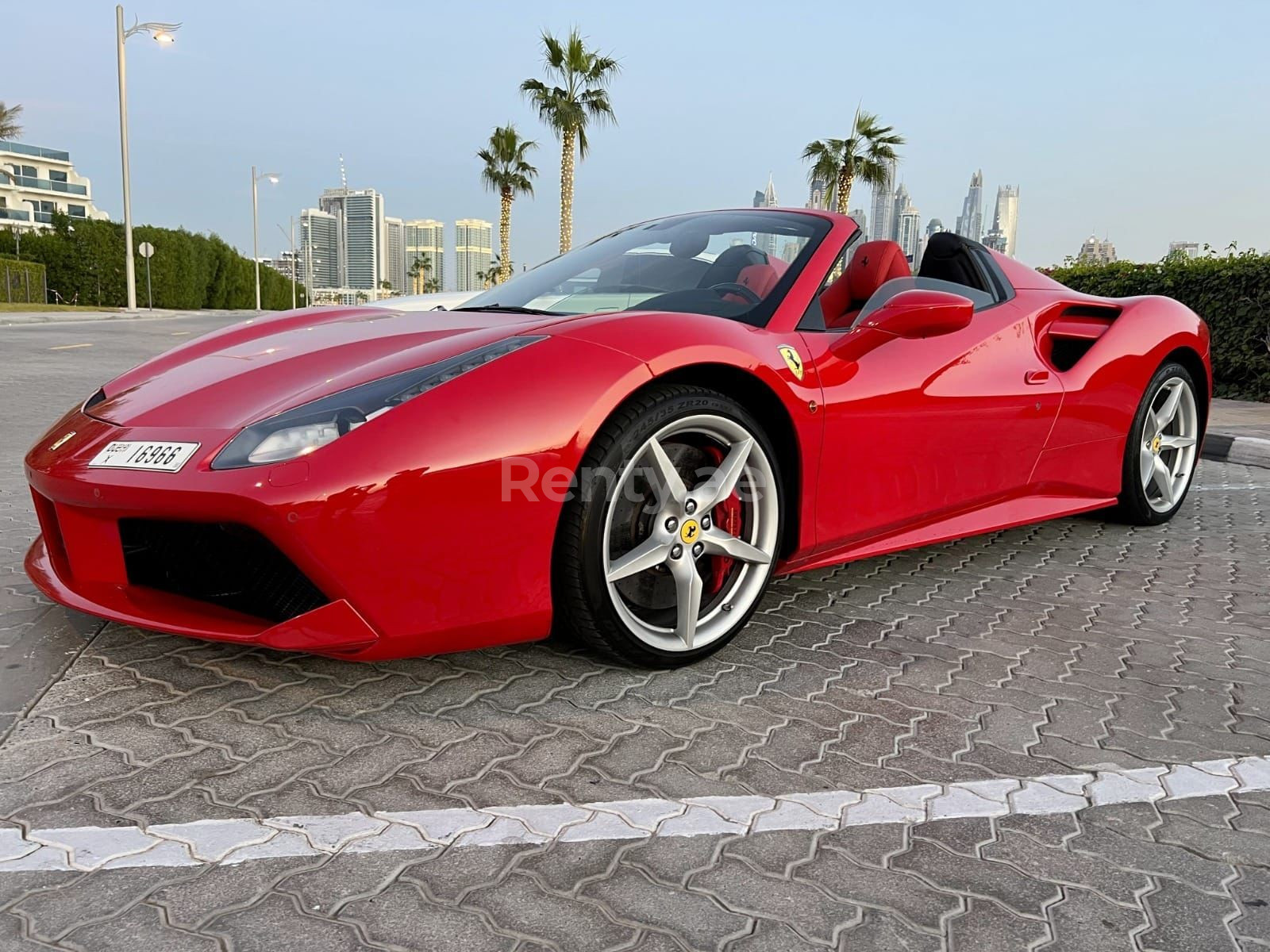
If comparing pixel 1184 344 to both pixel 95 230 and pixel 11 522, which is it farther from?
pixel 95 230

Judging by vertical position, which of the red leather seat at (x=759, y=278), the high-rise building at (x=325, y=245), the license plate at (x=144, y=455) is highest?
the high-rise building at (x=325, y=245)

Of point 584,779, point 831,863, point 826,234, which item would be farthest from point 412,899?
point 826,234

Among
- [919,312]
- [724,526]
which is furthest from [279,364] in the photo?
[919,312]

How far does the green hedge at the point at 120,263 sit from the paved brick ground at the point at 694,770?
36.7 meters

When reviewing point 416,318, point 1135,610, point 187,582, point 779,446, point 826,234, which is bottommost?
point 1135,610

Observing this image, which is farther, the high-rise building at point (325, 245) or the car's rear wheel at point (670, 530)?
the high-rise building at point (325, 245)

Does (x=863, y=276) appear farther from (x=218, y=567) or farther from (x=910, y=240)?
(x=218, y=567)

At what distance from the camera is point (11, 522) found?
12.8 feet

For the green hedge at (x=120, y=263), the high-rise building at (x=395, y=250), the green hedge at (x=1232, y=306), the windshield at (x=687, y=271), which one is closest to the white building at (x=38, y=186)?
the green hedge at (x=120, y=263)

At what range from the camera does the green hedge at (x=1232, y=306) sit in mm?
9992

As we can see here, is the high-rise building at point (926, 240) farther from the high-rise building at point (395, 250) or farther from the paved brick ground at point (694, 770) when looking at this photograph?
the high-rise building at point (395, 250)

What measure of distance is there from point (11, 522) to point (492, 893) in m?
3.24

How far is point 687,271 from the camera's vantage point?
315 centimetres

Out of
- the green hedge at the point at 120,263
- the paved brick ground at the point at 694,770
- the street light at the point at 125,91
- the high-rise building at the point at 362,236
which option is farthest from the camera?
the high-rise building at the point at 362,236
